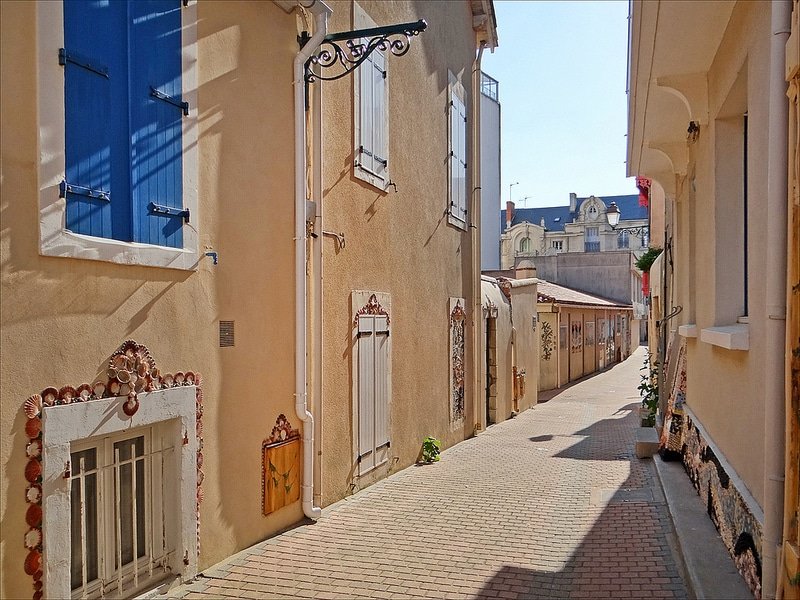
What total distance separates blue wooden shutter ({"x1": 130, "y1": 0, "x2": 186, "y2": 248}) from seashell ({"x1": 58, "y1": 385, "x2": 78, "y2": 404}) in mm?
1062

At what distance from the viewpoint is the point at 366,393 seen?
324 inches

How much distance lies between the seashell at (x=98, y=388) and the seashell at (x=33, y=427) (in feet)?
1.38

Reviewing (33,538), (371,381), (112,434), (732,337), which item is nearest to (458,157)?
(371,381)

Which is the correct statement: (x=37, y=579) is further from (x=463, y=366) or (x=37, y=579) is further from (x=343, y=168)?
(x=463, y=366)

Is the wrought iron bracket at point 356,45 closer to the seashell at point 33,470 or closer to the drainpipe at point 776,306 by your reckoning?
the drainpipe at point 776,306

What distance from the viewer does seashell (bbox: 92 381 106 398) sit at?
429cm

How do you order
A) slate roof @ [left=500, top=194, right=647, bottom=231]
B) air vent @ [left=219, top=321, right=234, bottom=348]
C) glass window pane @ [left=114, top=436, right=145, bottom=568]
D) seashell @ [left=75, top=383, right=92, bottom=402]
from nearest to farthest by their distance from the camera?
seashell @ [left=75, top=383, right=92, bottom=402] < glass window pane @ [left=114, top=436, right=145, bottom=568] < air vent @ [left=219, top=321, right=234, bottom=348] < slate roof @ [left=500, top=194, right=647, bottom=231]

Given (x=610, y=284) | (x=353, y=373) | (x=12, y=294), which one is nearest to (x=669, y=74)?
(x=353, y=373)

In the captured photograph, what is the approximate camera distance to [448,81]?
38.5 feet

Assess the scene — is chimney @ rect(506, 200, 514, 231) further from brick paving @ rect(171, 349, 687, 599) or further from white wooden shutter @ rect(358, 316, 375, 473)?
white wooden shutter @ rect(358, 316, 375, 473)

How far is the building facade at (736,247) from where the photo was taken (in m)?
3.55

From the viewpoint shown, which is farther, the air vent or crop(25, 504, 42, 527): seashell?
the air vent

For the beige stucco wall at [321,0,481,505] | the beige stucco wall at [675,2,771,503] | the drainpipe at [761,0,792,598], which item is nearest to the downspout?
the beige stucco wall at [321,0,481,505]

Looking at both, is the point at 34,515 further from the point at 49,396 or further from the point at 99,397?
the point at 99,397
